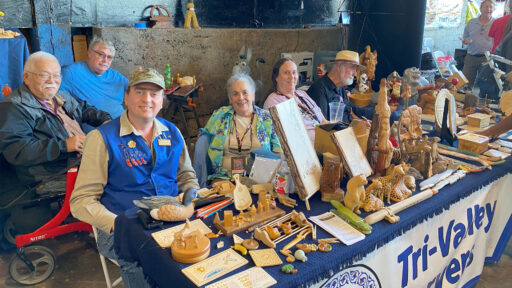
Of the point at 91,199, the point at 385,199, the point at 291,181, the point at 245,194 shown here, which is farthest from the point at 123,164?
the point at 385,199

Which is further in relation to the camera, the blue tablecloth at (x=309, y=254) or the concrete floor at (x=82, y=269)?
the concrete floor at (x=82, y=269)

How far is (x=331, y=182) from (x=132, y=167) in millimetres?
1035

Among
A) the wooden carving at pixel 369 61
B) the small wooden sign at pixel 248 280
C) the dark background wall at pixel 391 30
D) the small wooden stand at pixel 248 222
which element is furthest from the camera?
the dark background wall at pixel 391 30

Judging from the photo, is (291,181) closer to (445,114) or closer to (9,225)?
(445,114)

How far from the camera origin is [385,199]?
6.44 ft

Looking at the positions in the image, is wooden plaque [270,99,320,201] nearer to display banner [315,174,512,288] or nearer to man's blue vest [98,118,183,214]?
display banner [315,174,512,288]

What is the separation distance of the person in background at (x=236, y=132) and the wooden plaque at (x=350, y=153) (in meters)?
0.83

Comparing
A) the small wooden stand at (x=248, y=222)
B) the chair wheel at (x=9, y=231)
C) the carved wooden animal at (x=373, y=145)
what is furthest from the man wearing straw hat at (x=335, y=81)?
the chair wheel at (x=9, y=231)

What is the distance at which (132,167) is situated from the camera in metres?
2.05

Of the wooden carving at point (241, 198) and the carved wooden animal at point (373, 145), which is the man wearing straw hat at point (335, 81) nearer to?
the carved wooden animal at point (373, 145)

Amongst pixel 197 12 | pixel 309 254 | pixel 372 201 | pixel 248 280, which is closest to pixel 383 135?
pixel 372 201

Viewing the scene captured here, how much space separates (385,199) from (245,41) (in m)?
4.69

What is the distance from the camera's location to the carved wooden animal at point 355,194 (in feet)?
5.74

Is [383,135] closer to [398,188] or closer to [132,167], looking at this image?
[398,188]
